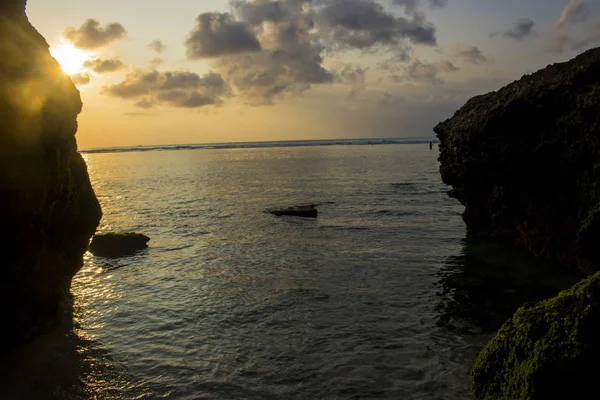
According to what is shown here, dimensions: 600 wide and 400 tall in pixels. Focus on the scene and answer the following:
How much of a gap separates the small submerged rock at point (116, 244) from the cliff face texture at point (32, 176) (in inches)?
339

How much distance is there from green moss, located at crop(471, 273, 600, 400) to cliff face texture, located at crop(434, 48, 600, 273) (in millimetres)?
8326

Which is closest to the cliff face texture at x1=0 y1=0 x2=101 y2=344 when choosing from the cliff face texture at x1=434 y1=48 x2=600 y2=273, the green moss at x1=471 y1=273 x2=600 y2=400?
the green moss at x1=471 y1=273 x2=600 y2=400

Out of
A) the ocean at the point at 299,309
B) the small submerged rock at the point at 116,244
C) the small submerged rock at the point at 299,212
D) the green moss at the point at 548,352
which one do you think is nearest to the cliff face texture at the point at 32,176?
the ocean at the point at 299,309

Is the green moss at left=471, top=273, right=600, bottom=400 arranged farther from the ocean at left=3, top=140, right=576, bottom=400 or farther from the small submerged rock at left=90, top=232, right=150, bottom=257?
the small submerged rock at left=90, top=232, right=150, bottom=257

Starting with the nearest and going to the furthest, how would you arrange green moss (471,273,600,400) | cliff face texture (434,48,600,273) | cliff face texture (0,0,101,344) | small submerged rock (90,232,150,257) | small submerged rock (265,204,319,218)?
green moss (471,273,600,400) → cliff face texture (0,0,101,344) → cliff face texture (434,48,600,273) → small submerged rock (90,232,150,257) → small submerged rock (265,204,319,218)

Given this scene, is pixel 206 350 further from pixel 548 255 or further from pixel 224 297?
pixel 548 255

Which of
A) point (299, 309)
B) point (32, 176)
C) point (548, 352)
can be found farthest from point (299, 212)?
point (548, 352)

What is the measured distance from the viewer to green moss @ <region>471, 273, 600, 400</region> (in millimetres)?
6672

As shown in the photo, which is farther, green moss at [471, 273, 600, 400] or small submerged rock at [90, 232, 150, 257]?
small submerged rock at [90, 232, 150, 257]

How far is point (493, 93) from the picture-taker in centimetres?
2189

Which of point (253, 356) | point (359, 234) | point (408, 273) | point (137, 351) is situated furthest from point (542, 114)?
point (137, 351)

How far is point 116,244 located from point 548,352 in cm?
1960

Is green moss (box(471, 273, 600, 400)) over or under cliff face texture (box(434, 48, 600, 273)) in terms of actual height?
under

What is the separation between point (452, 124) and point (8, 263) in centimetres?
2158
